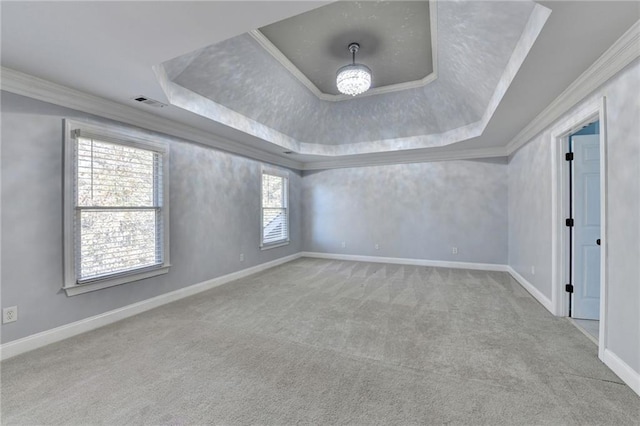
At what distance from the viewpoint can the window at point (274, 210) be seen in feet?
19.0

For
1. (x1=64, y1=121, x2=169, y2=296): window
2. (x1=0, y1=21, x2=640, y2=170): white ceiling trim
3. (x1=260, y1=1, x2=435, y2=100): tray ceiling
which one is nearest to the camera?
(x1=0, y1=21, x2=640, y2=170): white ceiling trim

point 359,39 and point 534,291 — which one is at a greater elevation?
point 359,39

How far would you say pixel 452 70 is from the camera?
3.51 meters

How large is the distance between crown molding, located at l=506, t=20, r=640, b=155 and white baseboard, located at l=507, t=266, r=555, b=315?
7.06 feet

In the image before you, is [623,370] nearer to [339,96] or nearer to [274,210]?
[339,96]

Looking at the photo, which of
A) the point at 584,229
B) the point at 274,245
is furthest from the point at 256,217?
the point at 584,229

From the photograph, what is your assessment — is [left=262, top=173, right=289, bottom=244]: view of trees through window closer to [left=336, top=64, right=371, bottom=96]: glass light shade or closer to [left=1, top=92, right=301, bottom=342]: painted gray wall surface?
[left=1, top=92, right=301, bottom=342]: painted gray wall surface

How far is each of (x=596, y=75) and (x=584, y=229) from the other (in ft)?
5.41

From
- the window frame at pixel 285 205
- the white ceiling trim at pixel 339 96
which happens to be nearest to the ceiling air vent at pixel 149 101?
the white ceiling trim at pixel 339 96

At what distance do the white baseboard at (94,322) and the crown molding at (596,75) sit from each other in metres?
5.03

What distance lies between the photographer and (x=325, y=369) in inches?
85.0

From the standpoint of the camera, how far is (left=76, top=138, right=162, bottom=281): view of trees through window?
9.41ft

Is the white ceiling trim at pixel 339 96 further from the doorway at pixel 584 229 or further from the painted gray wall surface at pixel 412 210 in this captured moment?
the painted gray wall surface at pixel 412 210

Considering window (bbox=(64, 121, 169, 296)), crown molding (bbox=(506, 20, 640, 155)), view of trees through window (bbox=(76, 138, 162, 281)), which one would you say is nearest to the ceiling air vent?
window (bbox=(64, 121, 169, 296))
